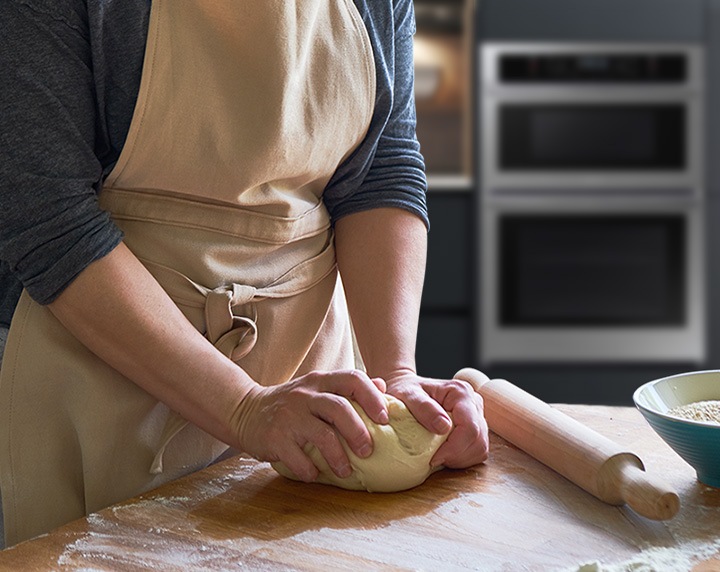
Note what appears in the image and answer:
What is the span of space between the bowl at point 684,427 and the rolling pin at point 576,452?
0.04 m

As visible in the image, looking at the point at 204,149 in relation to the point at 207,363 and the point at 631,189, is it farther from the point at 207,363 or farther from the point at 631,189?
the point at 631,189

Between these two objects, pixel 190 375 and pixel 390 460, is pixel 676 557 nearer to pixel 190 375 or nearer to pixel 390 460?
pixel 390 460

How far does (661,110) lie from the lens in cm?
304

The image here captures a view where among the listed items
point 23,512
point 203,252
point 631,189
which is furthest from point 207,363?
point 631,189

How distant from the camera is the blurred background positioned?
3.03 meters

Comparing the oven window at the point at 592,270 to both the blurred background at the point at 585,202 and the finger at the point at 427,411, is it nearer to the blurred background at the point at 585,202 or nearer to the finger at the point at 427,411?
the blurred background at the point at 585,202

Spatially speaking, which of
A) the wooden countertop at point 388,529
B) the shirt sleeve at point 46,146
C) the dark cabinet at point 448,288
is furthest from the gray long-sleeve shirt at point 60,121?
the dark cabinet at point 448,288

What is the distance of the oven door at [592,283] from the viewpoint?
304 centimetres

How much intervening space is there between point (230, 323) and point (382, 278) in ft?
0.73

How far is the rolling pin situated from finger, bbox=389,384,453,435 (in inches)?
3.9

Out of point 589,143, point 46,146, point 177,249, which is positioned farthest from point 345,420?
point 589,143

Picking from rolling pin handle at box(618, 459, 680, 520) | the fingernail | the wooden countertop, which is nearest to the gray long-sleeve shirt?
the wooden countertop

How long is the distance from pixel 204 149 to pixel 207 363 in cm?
23

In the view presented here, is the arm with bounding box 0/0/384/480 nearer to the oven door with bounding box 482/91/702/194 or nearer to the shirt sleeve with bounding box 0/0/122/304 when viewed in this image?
the shirt sleeve with bounding box 0/0/122/304
